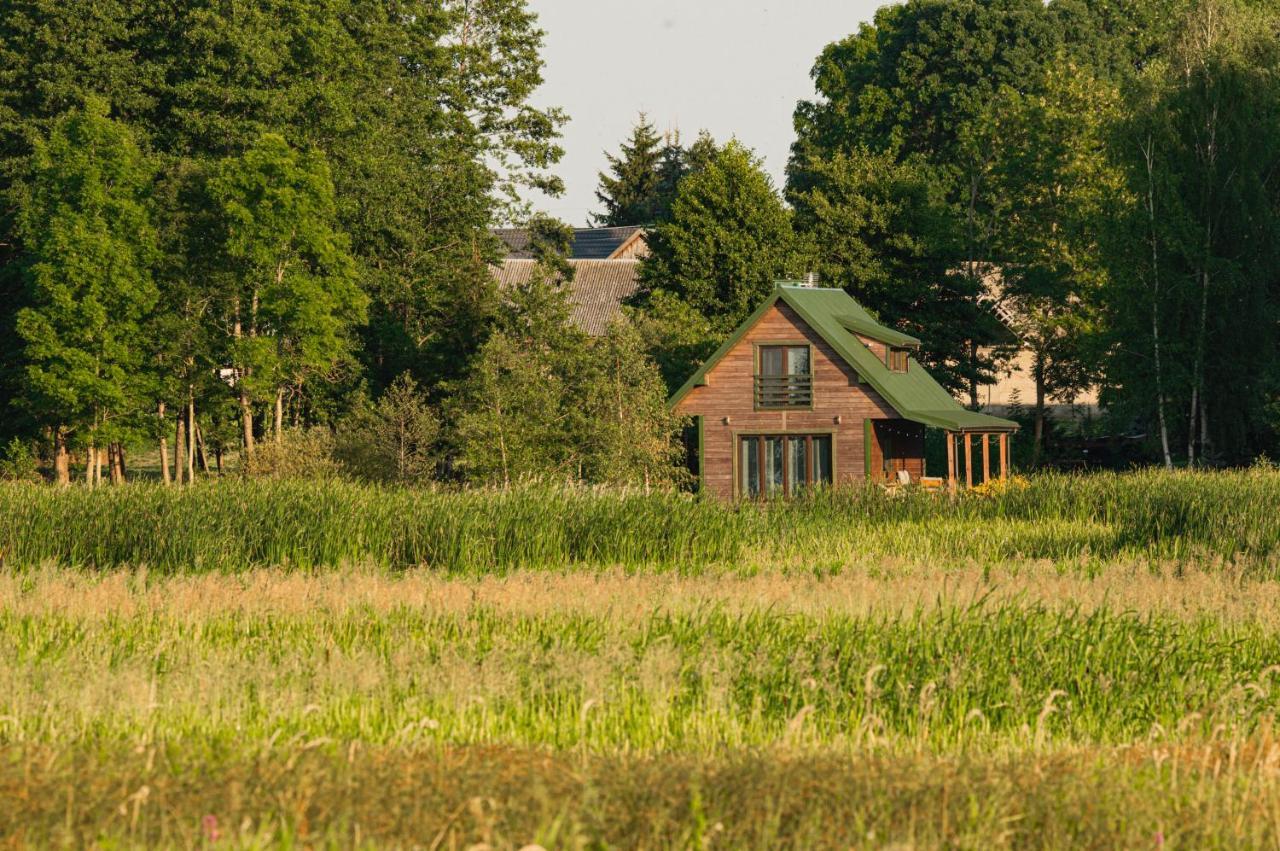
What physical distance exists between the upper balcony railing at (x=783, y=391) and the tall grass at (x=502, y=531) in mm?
16529

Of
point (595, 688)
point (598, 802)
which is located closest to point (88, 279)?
point (595, 688)

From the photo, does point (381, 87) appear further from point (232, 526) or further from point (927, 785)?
point (927, 785)

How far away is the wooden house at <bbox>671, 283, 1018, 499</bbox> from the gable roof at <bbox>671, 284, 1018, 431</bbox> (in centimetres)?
4

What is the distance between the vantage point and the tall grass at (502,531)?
22.8 m

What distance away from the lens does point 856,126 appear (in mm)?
69125

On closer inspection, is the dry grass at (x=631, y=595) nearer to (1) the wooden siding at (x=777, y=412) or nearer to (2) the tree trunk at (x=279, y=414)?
(2) the tree trunk at (x=279, y=414)

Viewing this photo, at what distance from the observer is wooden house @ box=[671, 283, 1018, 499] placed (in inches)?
1711

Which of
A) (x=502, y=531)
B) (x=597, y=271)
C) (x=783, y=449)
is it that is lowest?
(x=502, y=531)

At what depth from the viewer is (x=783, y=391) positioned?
43812 mm

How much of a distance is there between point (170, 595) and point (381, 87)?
123ft

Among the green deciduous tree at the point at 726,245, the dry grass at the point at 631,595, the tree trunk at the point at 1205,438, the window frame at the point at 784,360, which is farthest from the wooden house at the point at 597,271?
the dry grass at the point at 631,595

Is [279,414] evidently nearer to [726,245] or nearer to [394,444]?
[394,444]

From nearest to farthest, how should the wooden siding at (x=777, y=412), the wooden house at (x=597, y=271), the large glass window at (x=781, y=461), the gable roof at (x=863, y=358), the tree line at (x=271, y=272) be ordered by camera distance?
the tree line at (x=271, y=272) → the gable roof at (x=863, y=358) → the wooden siding at (x=777, y=412) → the large glass window at (x=781, y=461) → the wooden house at (x=597, y=271)

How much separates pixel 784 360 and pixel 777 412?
1.44 m
